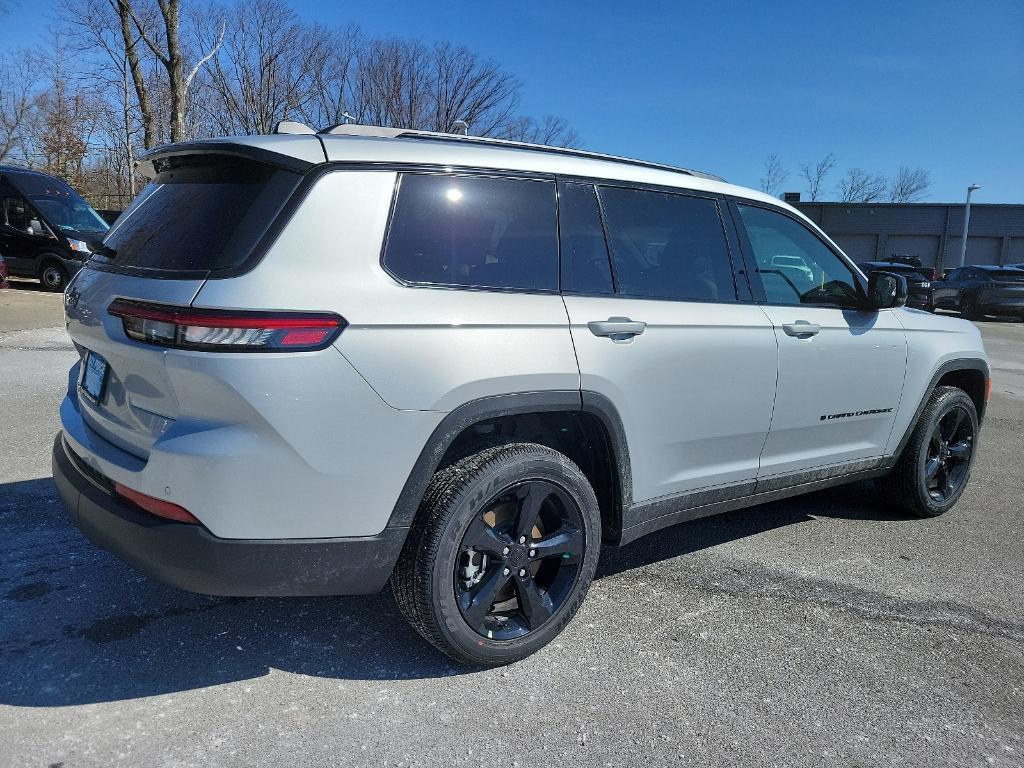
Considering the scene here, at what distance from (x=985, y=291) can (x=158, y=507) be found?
941 inches


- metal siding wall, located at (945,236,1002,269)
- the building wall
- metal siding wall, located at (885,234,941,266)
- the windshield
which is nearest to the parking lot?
the windshield

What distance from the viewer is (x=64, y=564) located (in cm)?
364

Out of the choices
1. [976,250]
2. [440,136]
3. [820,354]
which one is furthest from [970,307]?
[976,250]

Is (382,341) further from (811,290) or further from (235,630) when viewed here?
(811,290)

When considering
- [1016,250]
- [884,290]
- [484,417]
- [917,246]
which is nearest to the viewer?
[484,417]

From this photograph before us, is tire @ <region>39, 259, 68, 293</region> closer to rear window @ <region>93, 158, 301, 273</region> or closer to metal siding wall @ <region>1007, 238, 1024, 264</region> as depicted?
rear window @ <region>93, 158, 301, 273</region>

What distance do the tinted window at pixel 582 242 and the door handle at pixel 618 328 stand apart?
0.15m

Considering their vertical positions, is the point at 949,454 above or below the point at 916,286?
below

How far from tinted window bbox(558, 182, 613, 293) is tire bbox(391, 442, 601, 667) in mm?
688

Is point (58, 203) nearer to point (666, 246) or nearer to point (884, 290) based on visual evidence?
point (666, 246)

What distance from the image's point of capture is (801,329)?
384cm

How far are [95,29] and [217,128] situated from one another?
5990 mm

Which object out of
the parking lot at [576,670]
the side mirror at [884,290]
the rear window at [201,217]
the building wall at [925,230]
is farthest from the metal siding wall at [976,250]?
the rear window at [201,217]

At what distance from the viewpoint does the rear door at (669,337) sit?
10.2ft
